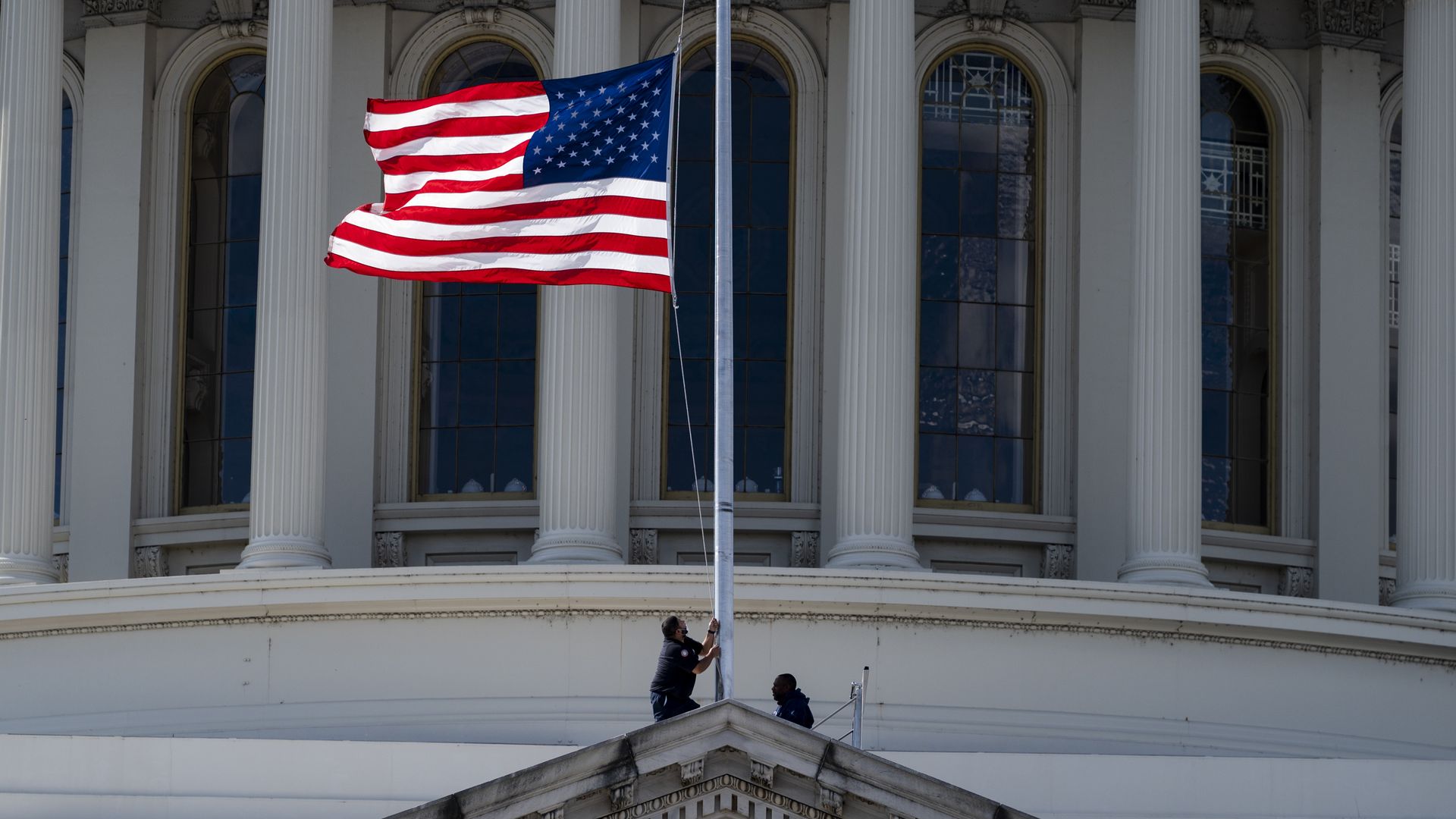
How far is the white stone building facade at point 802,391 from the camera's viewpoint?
39.2 meters

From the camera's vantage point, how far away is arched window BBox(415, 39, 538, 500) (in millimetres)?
45500

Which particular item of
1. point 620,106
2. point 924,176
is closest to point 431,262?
point 620,106

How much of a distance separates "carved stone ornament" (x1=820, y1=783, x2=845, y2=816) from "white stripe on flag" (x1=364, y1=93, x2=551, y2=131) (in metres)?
8.17

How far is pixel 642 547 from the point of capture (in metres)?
44.2

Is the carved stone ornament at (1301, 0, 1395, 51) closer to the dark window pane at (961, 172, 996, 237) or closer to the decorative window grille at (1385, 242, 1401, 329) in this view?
the decorative window grille at (1385, 242, 1401, 329)

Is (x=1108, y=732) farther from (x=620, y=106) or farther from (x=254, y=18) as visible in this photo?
(x=254, y=18)

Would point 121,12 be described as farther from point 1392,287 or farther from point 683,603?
point 1392,287

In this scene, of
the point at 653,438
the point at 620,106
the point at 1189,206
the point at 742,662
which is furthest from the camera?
the point at 653,438

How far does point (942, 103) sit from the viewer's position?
46.6 meters

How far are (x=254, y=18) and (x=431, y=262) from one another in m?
16.1

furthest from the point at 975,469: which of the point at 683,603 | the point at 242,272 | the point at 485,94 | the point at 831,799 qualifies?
the point at 831,799

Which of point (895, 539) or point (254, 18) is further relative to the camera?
point (254, 18)

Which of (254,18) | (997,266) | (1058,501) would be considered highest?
(254,18)

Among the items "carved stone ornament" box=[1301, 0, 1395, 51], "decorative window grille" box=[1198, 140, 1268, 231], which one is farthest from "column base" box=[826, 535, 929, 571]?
"carved stone ornament" box=[1301, 0, 1395, 51]
